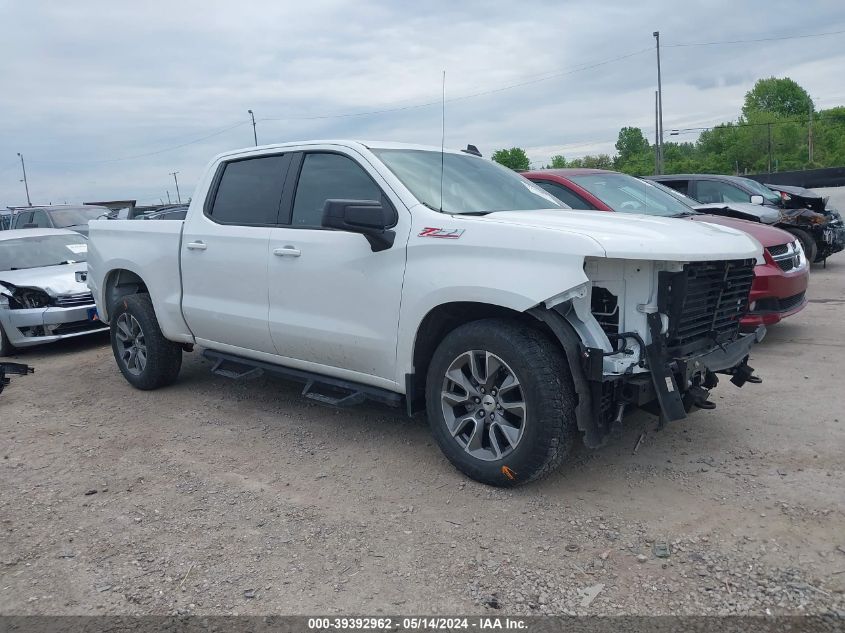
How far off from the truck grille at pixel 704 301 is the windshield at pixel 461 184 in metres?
1.22

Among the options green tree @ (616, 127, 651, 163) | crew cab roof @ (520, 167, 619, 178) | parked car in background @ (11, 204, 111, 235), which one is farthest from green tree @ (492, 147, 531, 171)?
green tree @ (616, 127, 651, 163)

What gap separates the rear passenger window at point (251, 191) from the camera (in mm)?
5023

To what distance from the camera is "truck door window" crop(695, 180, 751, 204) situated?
36.4ft

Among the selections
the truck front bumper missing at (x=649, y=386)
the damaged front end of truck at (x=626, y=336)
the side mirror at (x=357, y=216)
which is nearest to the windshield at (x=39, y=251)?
the side mirror at (x=357, y=216)

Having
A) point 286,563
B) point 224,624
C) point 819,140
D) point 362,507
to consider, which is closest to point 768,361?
point 362,507

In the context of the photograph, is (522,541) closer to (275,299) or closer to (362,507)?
(362,507)

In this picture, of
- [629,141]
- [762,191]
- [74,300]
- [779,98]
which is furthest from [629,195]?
[779,98]

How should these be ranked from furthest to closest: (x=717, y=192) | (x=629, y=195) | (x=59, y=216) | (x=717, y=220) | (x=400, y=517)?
(x=59, y=216), (x=717, y=192), (x=629, y=195), (x=717, y=220), (x=400, y=517)

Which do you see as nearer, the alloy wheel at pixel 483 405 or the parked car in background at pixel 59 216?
the alloy wheel at pixel 483 405

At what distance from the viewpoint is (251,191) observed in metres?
5.22

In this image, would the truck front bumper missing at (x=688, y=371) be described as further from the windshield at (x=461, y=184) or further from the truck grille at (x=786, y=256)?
the truck grille at (x=786, y=256)

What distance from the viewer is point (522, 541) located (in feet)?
11.0

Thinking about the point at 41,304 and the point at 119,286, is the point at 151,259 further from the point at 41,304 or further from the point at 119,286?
the point at 41,304

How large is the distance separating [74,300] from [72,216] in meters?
8.10
